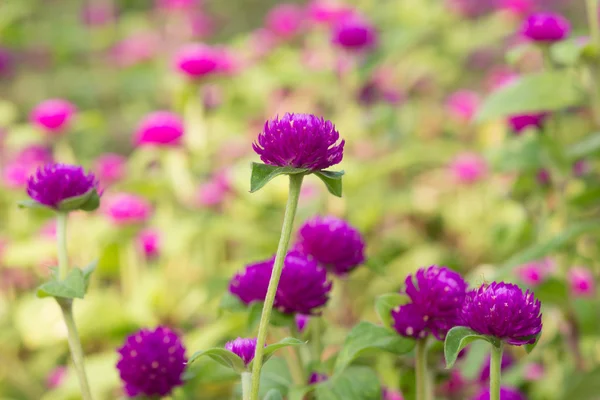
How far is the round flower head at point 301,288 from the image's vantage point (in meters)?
0.86

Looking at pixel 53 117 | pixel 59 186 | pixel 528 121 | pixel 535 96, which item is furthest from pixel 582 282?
pixel 53 117

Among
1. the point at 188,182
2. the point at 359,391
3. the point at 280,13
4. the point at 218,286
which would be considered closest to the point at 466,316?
the point at 359,391

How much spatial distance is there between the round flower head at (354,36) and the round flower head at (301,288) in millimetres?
1422

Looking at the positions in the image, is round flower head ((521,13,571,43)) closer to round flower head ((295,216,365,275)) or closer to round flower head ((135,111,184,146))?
round flower head ((295,216,365,275))

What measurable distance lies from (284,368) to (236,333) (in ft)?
1.85

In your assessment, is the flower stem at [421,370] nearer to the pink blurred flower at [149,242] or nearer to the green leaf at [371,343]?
the green leaf at [371,343]

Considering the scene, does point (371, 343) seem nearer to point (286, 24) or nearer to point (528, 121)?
Result: point (528, 121)

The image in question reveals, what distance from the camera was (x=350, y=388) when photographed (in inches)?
33.8

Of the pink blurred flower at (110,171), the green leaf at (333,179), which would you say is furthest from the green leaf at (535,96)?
the pink blurred flower at (110,171)

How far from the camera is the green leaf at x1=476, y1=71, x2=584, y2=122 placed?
4.43ft

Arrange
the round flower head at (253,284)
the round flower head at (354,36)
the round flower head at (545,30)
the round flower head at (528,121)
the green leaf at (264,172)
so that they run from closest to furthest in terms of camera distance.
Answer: the green leaf at (264,172)
the round flower head at (253,284)
the round flower head at (545,30)
the round flower head at (528,121)
the round flower head at (354,36)

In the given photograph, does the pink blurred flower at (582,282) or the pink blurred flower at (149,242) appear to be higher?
the pink blurred flower at (582,282)

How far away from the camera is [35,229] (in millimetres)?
2467

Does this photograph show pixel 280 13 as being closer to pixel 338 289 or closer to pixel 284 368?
pixel 338 289
